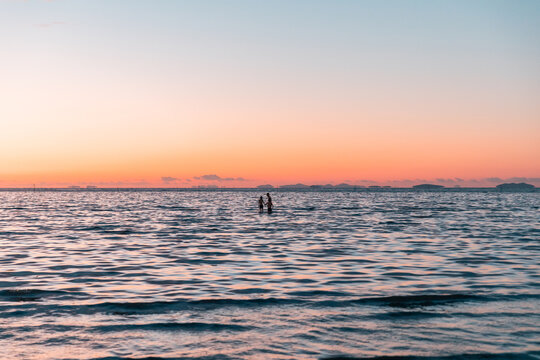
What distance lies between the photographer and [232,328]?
1205 centimetres

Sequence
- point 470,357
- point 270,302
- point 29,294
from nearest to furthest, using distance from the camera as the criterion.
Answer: point 470,357 < point 270,302 < point 29,294

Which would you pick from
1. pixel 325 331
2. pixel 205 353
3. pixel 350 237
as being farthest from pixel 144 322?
pixel 350 237

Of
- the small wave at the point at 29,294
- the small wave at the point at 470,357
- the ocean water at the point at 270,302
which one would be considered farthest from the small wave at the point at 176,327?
the small wave at the point at 29,294

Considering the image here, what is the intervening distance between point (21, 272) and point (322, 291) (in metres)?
11.2

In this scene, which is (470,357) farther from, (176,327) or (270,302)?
(270,302)

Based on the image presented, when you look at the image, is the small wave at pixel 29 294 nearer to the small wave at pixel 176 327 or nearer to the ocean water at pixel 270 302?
the ocean water at pixel 270 302

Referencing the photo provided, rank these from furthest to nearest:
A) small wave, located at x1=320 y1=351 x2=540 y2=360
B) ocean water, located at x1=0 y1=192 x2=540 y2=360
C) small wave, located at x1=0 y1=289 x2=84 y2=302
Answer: small wave, located at x1=0 y1=289 x2=84 y2=302, ocean water, located at x1=0 y1=192 x2=540 y2=360, small wave, located at x1=320 y1=351 x2=540 y2=360

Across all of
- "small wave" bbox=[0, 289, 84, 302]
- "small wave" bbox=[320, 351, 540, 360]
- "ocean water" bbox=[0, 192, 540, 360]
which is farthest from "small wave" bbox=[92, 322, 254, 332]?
"small wave" bbox=[0, 289, 84, 302]

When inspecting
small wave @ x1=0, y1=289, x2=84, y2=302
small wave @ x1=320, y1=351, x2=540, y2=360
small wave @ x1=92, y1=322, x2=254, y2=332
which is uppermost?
small wave @ x1=320, y1=351, x2=540, y2=360

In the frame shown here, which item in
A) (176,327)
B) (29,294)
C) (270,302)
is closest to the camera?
(176,327)

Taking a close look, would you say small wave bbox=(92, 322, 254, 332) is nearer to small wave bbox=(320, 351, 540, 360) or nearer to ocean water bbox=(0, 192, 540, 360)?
ocean water bbox=(0, 192, 540, 360)

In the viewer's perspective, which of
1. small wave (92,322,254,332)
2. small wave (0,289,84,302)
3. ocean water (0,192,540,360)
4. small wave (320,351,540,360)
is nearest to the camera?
small wave (320,351,540,360)

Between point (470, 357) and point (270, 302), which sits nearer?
point (470, 357)

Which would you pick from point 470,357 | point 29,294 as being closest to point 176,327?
point 470,357
